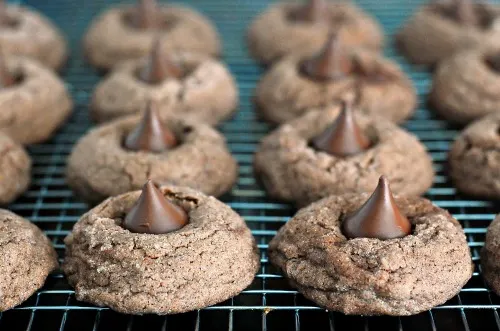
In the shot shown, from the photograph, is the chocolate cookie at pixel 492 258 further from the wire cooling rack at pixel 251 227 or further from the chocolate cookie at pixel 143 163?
the chocolate cookie at pixel 143 163

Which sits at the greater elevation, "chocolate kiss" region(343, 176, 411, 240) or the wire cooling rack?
"chocolate kiss" region(343, 176, 411, 240)

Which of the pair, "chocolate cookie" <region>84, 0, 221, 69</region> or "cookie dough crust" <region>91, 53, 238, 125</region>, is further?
"chocolate cookie" <region>84, 0, 221, 69</region>

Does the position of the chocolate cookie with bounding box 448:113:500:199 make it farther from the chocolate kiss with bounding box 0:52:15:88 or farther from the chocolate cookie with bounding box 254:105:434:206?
the chocolate kiss with bounding box 0:52:15:88

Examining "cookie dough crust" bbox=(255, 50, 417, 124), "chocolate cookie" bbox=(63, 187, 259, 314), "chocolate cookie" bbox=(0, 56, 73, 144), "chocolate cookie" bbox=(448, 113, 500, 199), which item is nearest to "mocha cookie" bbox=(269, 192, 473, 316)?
"chocolate cookie" bbox=(63, 187, 259, 314)

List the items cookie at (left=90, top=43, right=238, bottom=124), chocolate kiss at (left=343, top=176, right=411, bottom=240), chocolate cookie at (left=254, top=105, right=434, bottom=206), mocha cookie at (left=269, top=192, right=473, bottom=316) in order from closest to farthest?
mocha cookie at (left=269, top=192, right=473, bottom=316) < chocolate kiss at (left=343, top=176, right=411, bottom=240) < chocolate cookie at (left=254, top=105, right=434, bottom=206) < cookie at (left=90, top=43, right=238, bottom=124)

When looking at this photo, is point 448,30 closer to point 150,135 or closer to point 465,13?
point 465,13

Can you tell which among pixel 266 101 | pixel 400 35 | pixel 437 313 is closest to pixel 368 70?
pixel 266 101

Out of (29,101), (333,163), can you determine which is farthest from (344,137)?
(29,101)
